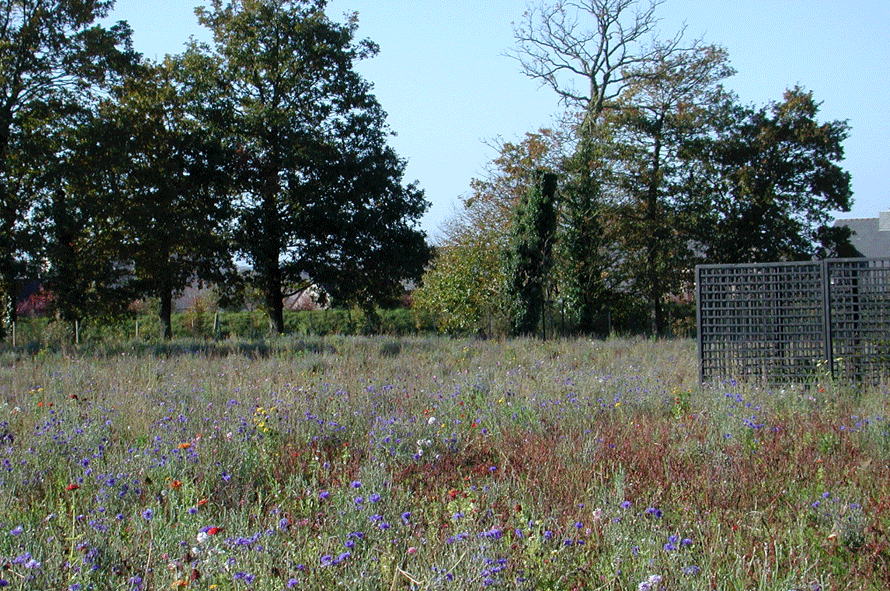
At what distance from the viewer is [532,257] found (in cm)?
2431

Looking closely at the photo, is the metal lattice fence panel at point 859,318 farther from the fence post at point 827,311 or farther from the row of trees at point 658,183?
the row of trees at point 658,183

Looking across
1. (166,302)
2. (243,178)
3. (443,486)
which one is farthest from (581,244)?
(443,486)

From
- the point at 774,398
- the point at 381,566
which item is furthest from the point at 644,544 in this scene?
the point at 774,398

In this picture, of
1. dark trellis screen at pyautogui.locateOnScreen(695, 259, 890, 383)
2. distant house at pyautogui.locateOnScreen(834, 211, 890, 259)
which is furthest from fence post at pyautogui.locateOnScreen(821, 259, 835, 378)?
distant house at pyautogui.locateOnScreen(834, 211, 890, 259)

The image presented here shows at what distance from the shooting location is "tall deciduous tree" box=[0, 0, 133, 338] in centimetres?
2077

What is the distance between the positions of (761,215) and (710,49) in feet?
22.9

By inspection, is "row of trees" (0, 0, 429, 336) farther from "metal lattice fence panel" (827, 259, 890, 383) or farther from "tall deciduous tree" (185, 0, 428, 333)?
"metal lattice fence panel" (827, 259, 890, 383)

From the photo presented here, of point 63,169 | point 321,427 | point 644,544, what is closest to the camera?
point 644,544

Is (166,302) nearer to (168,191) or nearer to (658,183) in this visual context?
(168,191)

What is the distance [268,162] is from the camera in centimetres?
2555

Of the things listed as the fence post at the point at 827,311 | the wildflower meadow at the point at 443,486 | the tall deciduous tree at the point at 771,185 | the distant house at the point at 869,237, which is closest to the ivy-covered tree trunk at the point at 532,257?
the tall deciduous tree at the point at 771,185

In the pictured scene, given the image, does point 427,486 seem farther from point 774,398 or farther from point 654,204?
point 654,204

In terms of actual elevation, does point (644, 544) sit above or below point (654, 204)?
below

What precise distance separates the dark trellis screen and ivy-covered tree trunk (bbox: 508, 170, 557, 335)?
15.0 meters
